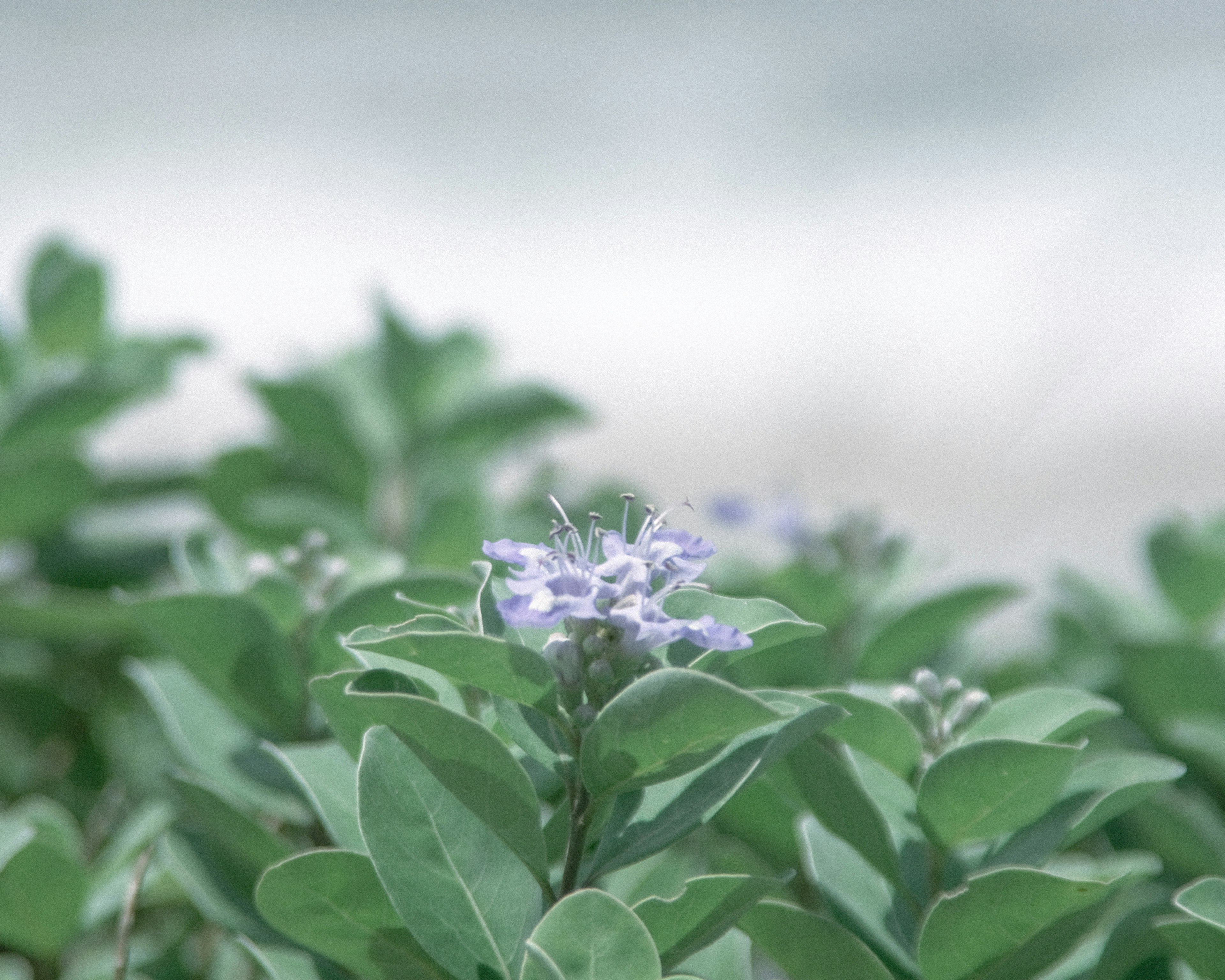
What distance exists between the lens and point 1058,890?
32.6 inches

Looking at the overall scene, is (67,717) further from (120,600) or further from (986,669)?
(986,669)

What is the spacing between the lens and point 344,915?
875mm

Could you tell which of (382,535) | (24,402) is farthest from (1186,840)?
(24,402)

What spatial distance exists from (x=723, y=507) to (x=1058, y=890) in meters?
1.38

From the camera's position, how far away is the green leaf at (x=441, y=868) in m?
0.81

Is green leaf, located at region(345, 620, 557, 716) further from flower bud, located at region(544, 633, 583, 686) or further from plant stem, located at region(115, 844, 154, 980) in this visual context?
plant stem, located at region(115, 844, 154, 980)

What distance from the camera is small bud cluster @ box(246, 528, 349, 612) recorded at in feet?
3.88

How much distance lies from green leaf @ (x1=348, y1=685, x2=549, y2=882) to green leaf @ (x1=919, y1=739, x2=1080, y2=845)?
0.98 feet

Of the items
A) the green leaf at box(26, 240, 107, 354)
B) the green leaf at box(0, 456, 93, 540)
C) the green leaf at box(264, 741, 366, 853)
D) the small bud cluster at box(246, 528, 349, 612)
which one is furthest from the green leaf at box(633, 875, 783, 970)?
the green leaf at box(26, 240, 107, 354)

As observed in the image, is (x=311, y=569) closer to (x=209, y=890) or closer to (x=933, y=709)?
(x=209, y=890)

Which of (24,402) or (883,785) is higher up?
(24,402)

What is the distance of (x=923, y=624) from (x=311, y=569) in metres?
0.75

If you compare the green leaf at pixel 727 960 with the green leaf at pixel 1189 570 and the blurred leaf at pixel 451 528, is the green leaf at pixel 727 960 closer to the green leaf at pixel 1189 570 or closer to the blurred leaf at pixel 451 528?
the blurred leaf at pixel 451 528

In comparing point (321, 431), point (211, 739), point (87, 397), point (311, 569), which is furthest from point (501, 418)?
point (211, 739)
